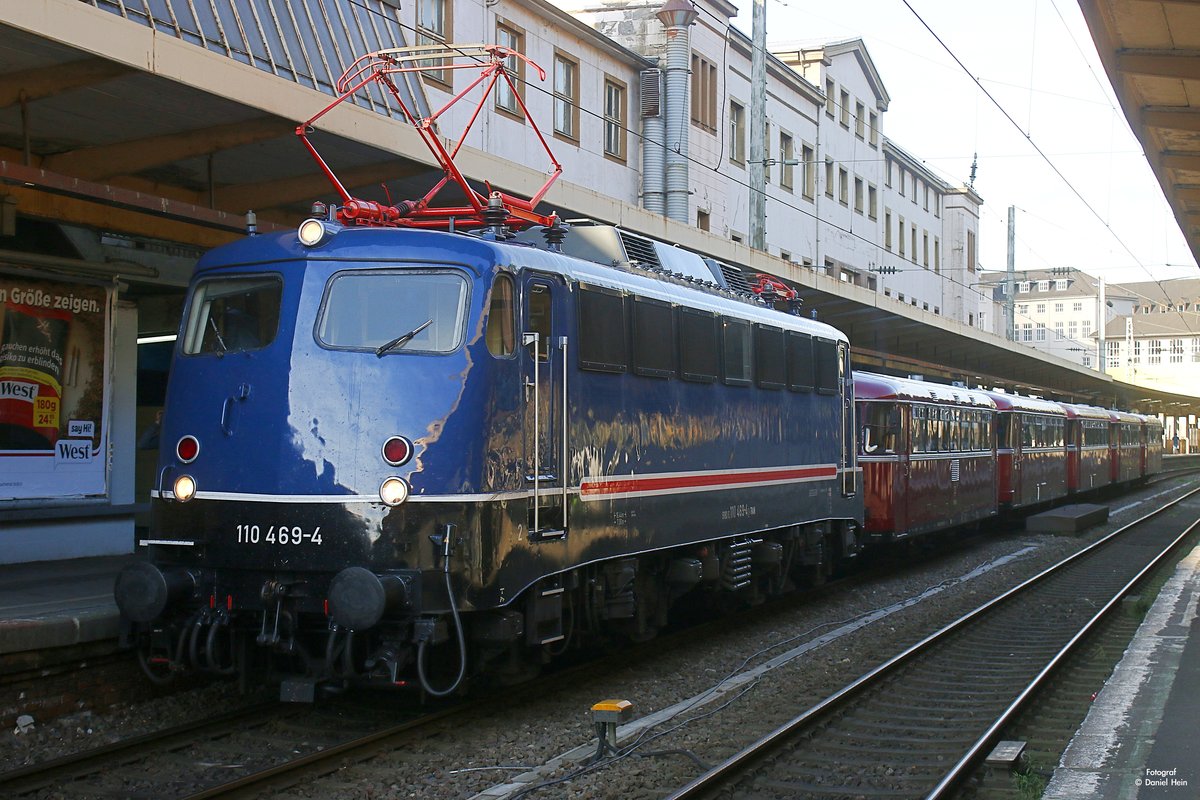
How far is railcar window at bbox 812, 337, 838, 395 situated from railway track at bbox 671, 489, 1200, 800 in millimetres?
2860

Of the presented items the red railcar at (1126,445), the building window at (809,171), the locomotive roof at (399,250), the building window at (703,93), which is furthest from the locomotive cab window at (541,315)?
the red railcar at (1126,445)

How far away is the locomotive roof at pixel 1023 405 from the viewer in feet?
90.2

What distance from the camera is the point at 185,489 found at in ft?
29.0

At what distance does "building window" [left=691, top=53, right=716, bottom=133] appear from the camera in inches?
1291

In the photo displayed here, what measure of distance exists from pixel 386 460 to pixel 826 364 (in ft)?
→ 25.6

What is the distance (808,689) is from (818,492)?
14.7 ft

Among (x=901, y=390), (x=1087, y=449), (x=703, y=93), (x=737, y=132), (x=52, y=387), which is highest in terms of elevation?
(x=703, y=93)

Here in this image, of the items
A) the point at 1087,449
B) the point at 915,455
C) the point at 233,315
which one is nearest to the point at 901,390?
the point at 915,455

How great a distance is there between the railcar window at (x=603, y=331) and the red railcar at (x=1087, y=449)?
26.9m

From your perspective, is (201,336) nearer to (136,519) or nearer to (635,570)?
(635,570)

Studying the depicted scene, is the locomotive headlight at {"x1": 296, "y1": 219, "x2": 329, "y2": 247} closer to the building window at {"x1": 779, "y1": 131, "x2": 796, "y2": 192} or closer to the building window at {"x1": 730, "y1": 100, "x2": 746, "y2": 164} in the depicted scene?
the building window at {"x1": 730, "y1": 100, "x2": 746, "y2": 164}

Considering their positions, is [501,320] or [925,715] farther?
[925,715]

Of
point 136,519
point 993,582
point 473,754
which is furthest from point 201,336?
point 993,582

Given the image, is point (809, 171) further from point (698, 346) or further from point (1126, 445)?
point (698, 346)
